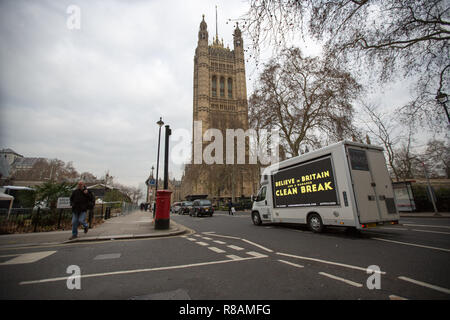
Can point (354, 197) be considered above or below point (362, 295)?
above

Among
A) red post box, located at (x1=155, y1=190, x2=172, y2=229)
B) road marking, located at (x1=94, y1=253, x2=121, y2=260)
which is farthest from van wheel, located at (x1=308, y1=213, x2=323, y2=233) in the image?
road marking, located at (x1=94, y1=253, x2=121, y2=260)

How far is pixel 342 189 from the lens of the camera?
674cm

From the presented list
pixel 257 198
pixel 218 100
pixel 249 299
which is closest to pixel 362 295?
pixel 249 299

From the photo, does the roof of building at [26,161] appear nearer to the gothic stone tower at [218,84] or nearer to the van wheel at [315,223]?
the gothic stone tower at [218,84]

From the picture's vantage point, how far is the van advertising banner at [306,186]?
7.25m

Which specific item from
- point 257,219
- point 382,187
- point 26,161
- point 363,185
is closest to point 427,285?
point 363,185

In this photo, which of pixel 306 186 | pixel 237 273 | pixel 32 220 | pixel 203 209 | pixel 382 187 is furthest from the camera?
pixel 203 209

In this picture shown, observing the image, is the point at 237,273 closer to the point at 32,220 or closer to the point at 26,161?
the point at 32,220

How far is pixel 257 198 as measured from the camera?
1129 cm

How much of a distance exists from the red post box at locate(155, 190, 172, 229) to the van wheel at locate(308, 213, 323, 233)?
636cm

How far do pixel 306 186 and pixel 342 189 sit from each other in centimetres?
155
